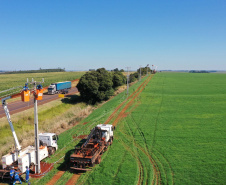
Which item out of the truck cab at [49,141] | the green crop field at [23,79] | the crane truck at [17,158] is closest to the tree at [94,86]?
the truck cab at [49,141]

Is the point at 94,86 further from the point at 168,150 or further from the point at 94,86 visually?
the point at 168,150

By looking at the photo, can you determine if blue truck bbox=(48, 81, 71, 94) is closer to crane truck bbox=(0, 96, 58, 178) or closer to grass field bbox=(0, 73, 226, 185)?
grass field bbox=(0, 73, 226, 185)

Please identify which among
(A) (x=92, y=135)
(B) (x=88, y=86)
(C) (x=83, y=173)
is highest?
(B) (x=88, y=86)

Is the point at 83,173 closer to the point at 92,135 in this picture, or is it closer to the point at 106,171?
the point at 106,171

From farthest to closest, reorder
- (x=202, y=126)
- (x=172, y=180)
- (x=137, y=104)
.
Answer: (x=137, y=104), (x=202, y=126), (x=172, y=180)

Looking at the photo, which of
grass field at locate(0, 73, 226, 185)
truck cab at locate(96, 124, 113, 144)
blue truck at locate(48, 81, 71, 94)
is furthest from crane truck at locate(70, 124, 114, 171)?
blue truck at locate(48, 81, 71, 94)

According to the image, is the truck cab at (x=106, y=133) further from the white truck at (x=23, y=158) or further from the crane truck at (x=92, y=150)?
the white truck at (x=23, y=158)

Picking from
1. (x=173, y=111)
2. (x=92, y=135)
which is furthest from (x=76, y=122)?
(x=173, y=111)
